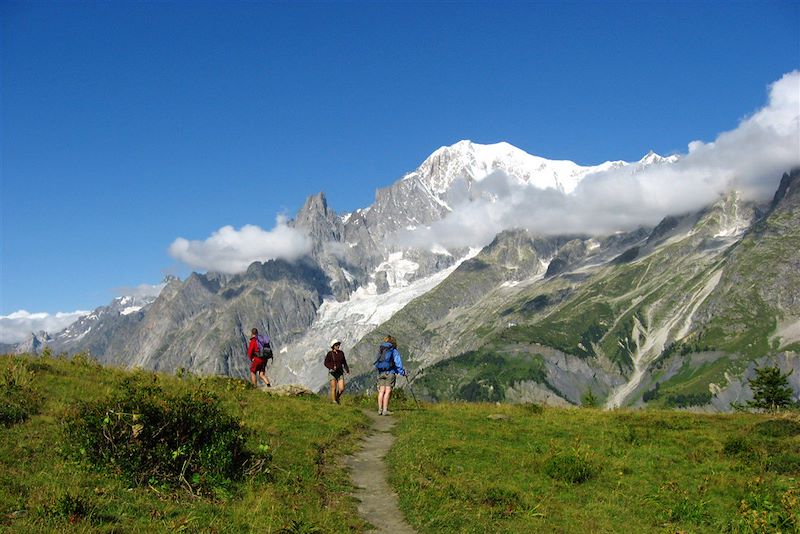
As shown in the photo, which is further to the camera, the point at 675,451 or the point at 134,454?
the point at 675,451

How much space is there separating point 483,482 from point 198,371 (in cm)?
2062

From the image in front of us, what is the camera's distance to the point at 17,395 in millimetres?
19641

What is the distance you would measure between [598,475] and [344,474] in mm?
8115

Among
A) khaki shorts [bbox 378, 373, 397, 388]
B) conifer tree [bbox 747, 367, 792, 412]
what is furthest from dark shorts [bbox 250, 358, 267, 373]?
conifer tree [bbox 747, 367, 792, 412]

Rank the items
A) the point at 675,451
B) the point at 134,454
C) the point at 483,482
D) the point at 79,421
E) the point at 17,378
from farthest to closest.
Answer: the point at 675,451, the point at 17,378, the point at 483,482, the point at 79,421, the point at 134,454

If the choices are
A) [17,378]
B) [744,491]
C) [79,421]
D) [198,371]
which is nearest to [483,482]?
[744,491]

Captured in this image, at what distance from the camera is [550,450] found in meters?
22.6

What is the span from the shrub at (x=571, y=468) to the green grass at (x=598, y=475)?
3 cm

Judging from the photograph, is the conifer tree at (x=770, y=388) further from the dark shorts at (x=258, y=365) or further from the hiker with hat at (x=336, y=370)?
the dark shorts at (x=258, y=365)

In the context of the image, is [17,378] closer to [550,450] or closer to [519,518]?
[519,518]

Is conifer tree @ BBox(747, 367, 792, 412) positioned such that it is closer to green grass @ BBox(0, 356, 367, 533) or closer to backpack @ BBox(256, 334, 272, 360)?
backpack @ BBox(256, 334, 272, 360)

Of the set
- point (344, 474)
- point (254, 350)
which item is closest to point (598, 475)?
point (344, 474)

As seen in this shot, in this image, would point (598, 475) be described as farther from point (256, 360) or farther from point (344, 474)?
point (256, 360)

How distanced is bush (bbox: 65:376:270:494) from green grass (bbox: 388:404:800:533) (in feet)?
16.2
